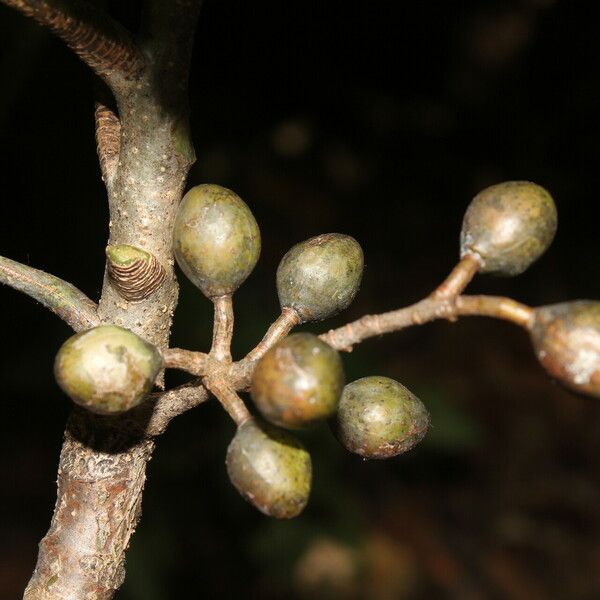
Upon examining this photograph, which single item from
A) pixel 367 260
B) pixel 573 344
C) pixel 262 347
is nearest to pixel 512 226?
pixel 573 344

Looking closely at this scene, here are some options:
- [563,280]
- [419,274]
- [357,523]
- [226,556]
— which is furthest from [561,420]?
[226,556]

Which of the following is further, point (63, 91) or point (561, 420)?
point (561, 420)

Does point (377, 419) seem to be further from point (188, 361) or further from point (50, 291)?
point (50, 291)

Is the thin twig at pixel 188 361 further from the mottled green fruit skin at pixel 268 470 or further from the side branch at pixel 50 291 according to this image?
the side branch at pixel 50 291

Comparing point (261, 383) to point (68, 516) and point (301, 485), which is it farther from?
point (68, 516)

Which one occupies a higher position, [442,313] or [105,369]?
[442,313]

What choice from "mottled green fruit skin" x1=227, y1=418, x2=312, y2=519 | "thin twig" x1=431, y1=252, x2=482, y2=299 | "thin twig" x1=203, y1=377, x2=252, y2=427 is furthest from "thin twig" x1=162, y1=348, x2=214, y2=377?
"thin twig" x1=431, y1=252, x2=482, y2=299

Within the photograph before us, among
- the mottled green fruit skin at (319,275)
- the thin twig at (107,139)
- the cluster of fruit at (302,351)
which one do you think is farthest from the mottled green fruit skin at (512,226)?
the thin twig at (107,139)
